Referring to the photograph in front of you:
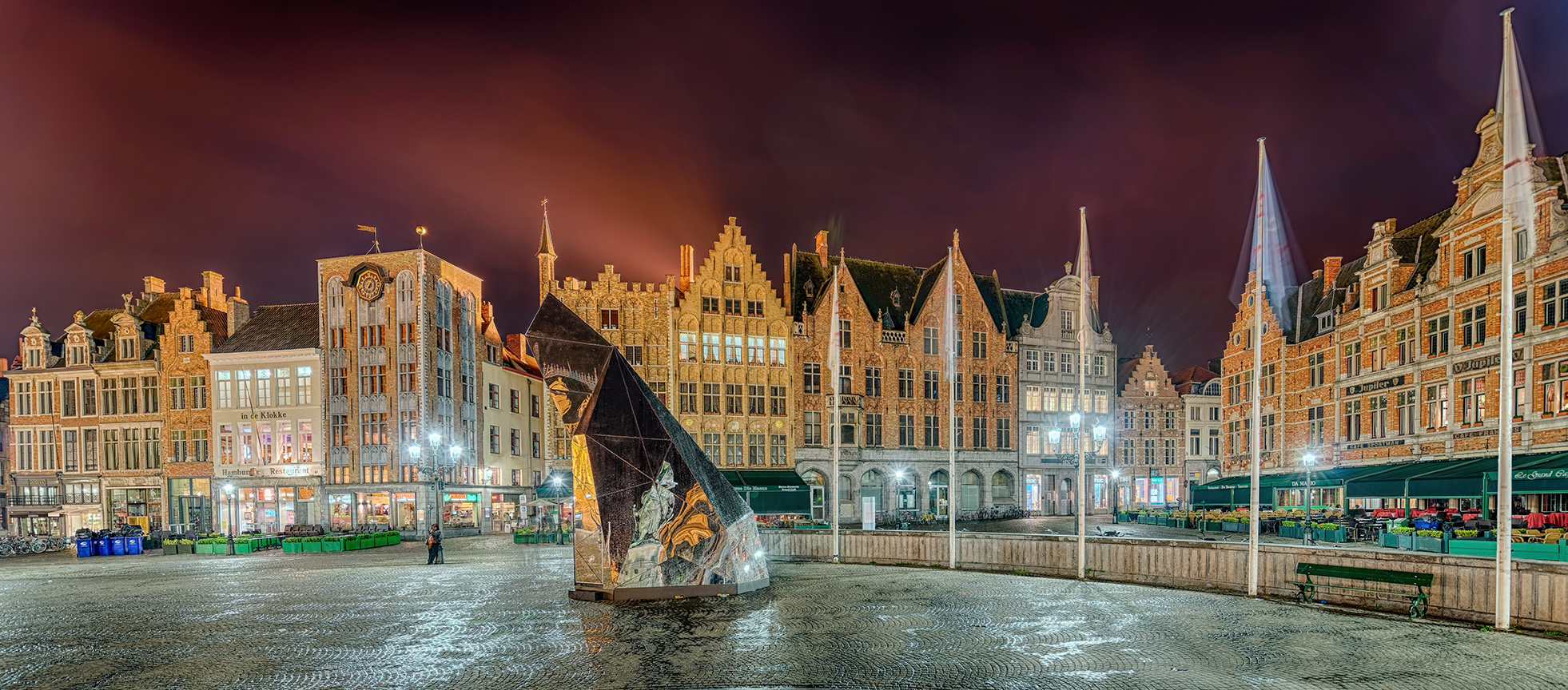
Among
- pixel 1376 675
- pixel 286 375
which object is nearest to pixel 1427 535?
pixel 1376 675

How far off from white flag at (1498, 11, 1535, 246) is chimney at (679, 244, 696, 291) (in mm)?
41749

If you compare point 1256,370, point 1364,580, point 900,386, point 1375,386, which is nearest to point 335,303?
point 900,386

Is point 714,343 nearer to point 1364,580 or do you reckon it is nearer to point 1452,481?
point 1452,481

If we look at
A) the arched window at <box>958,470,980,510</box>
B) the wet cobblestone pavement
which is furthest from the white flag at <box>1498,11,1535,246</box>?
the arched window at <box>958,470,980,510</box>

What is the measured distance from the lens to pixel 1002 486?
55.9 m

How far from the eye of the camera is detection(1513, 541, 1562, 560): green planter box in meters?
21.5

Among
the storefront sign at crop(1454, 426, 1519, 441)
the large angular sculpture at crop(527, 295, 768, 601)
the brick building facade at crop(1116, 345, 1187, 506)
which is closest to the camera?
the large angular sculpture at crop(527, 295, 768, 601)

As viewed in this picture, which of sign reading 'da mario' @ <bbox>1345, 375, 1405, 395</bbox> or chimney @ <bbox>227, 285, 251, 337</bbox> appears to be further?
chimney @ <bbox>227, 285, 251, 337</bbox>

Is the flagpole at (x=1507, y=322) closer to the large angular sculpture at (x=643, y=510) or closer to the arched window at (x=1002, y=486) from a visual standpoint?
the large angular sculpture at (x=643, y=510)

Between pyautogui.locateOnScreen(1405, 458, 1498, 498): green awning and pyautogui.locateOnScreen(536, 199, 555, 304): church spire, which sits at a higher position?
pyautogui.locateOnScreen(536, 199, 555, 304): church spire

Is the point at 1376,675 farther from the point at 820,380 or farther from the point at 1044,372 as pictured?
the point at 1044,372

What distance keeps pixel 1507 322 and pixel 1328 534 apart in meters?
22.3

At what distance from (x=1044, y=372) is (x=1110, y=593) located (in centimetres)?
3958

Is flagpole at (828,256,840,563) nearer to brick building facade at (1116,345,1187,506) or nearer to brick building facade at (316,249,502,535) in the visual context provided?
brick building facade at (316,249,502,535)
